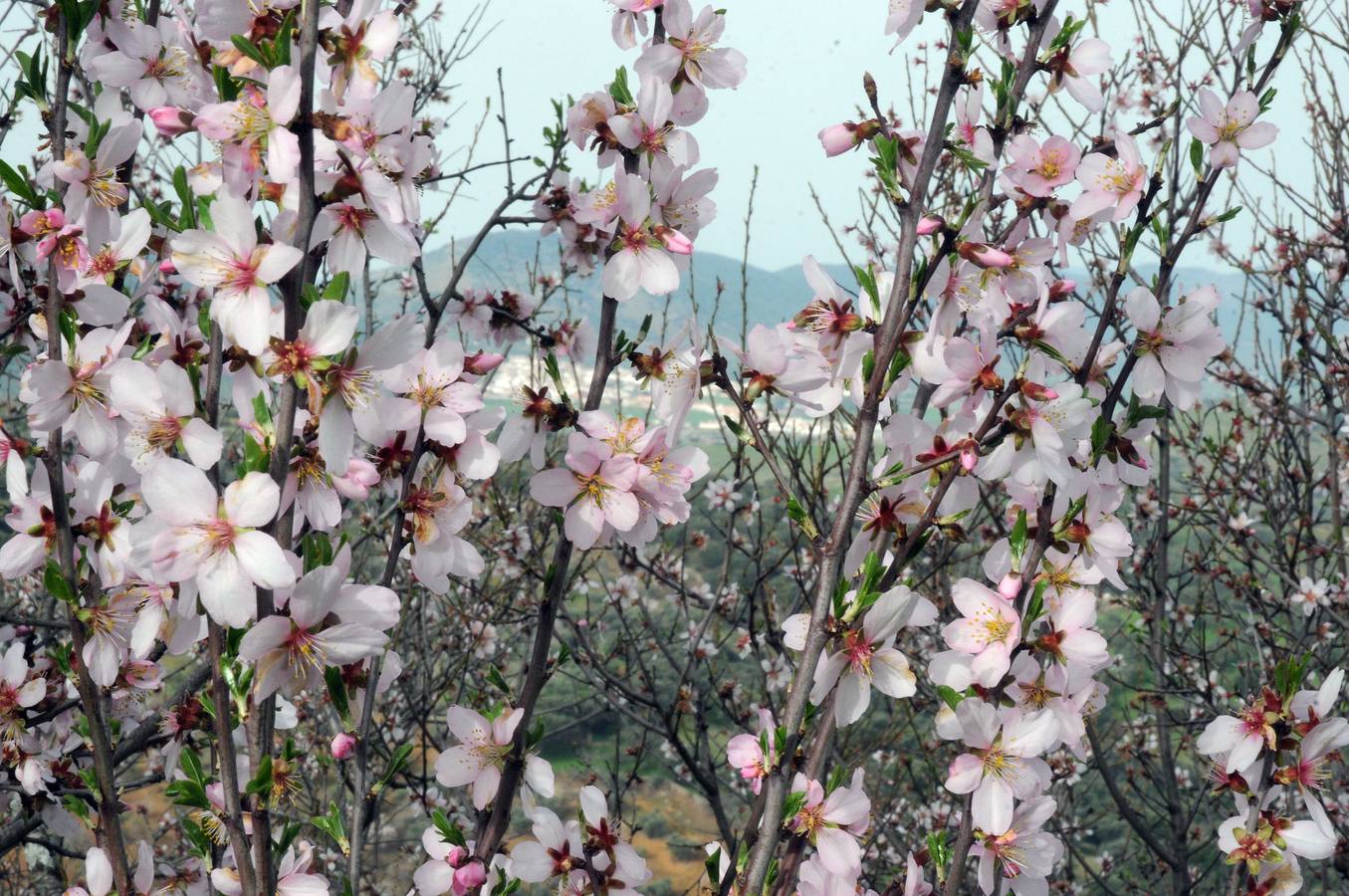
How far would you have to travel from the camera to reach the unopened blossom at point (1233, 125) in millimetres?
1860

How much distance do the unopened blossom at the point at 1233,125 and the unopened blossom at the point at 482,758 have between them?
1.57 m

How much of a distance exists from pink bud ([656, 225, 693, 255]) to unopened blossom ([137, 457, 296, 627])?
2.20ft

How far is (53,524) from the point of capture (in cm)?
160

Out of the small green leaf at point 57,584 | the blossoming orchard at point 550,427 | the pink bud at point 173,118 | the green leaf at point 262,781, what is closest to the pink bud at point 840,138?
the blossoming orchard at point 550,427

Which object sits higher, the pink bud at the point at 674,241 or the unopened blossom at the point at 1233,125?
the unopened blossom at the point at 1233,125

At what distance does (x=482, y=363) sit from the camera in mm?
1412

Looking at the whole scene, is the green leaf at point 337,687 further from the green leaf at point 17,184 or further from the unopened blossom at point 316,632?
the green leaf at point 17,184

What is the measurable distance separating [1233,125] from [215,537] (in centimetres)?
184

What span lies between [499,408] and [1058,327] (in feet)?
2.72

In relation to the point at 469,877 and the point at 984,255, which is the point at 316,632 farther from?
the point at 984,255

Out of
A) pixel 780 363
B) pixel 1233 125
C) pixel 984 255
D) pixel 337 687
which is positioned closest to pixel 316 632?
pixel 337 687

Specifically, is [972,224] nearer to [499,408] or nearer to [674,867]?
[499,408]

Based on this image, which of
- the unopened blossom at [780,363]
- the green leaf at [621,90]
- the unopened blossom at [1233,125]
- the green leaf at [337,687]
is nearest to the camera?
the green leaf at [337,687]

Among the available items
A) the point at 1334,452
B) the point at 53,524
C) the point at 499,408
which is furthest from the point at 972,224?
the point at 1334,452
